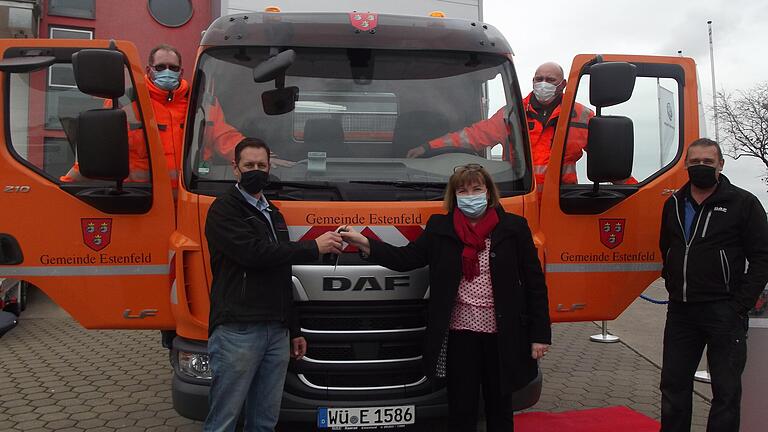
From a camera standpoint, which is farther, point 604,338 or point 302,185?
point 604,338

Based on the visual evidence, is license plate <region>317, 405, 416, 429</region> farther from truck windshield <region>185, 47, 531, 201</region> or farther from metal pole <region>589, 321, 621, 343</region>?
metal pole <region>589, 321, 621, 343</region>

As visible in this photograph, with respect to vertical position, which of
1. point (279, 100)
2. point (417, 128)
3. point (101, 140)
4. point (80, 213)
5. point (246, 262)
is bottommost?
point (246, 262)

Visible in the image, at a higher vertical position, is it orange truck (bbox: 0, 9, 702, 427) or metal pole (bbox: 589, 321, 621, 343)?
orange truck (bbox: 0, 9, 702, 427)

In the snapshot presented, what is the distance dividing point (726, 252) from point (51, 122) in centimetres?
387

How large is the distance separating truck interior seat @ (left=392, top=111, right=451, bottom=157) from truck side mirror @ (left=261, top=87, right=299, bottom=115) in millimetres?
602

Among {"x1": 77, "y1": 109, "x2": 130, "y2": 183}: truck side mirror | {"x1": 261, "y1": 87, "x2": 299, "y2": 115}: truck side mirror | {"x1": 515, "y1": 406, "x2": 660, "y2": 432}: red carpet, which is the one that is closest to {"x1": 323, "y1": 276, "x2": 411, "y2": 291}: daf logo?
{"x1": 261, "y1": 87, "x2": 299, "y2": 115}: truck side mirror

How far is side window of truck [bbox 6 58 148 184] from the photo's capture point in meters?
3.42

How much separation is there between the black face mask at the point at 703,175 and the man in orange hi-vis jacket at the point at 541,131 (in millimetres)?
399

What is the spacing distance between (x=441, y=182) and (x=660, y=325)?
6656 millimetres

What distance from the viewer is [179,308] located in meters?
3.21

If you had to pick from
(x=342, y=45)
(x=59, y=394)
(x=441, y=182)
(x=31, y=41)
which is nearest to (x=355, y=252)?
(x=441, y=182)

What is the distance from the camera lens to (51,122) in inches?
141

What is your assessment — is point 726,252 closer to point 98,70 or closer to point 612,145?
point 612,145

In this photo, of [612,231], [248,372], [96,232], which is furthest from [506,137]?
[96,232]
